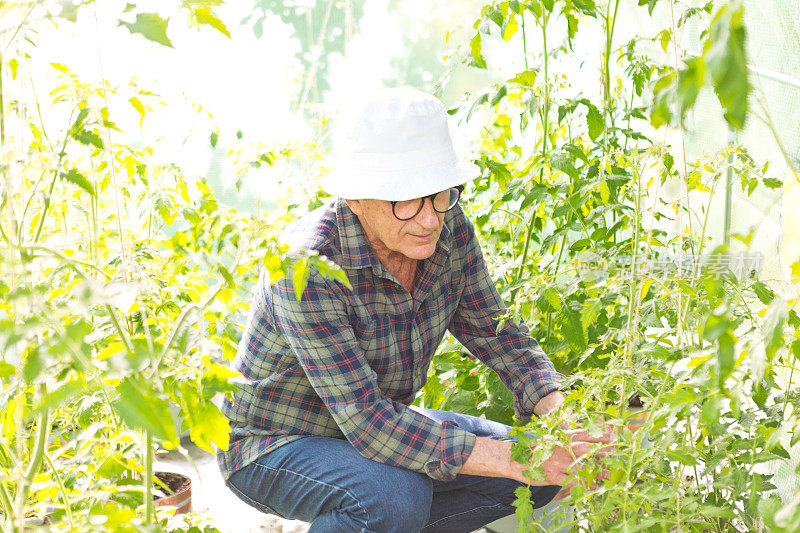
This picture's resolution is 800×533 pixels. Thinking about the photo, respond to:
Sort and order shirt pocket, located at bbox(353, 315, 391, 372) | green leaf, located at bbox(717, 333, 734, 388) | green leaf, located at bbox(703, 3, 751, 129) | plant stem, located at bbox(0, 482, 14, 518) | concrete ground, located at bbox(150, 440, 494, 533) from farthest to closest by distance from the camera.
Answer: concrete ground, located at bbox(150, 440, 494, 533) < shirt pocket, located at bbox(353, 315, 391, 372) < plant stem, located at bbox(0, 482, 14, 518) < green leaf, located at bbox(717, 333, 734, 388) < green leaf, located at bbox(703, 3, 751, 129)

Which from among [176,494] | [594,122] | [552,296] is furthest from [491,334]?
[176,494]

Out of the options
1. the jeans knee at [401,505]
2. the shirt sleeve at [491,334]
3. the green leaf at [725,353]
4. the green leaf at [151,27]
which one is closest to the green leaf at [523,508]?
the jeans knee at [401,505]

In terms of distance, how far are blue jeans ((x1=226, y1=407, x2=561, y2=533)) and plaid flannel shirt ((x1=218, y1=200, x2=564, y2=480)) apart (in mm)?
36

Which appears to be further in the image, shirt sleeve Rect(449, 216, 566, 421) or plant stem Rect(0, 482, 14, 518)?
shirt sleeve Rect(449, 216, 566, 421)

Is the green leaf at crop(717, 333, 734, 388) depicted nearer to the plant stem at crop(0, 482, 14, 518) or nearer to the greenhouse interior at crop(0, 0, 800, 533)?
the greenhouse interior at crop(0, 0, 800, 533)

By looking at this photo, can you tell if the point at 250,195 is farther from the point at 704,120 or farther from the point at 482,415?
the point at 704,120

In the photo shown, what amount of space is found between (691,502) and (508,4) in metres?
1.06

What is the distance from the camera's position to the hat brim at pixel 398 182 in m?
1.46

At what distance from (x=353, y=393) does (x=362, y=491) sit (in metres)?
0.19

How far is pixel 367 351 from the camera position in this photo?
165cm

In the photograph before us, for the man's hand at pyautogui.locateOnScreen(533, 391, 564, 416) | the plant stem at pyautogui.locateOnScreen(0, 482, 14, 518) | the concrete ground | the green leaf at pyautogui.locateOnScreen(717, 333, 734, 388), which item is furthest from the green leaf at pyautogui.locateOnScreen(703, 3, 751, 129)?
the concrete ground

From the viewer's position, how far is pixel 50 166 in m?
1.09

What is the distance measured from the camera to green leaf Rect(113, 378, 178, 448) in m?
0.67

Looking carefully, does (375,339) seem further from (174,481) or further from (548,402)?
(174,481)
